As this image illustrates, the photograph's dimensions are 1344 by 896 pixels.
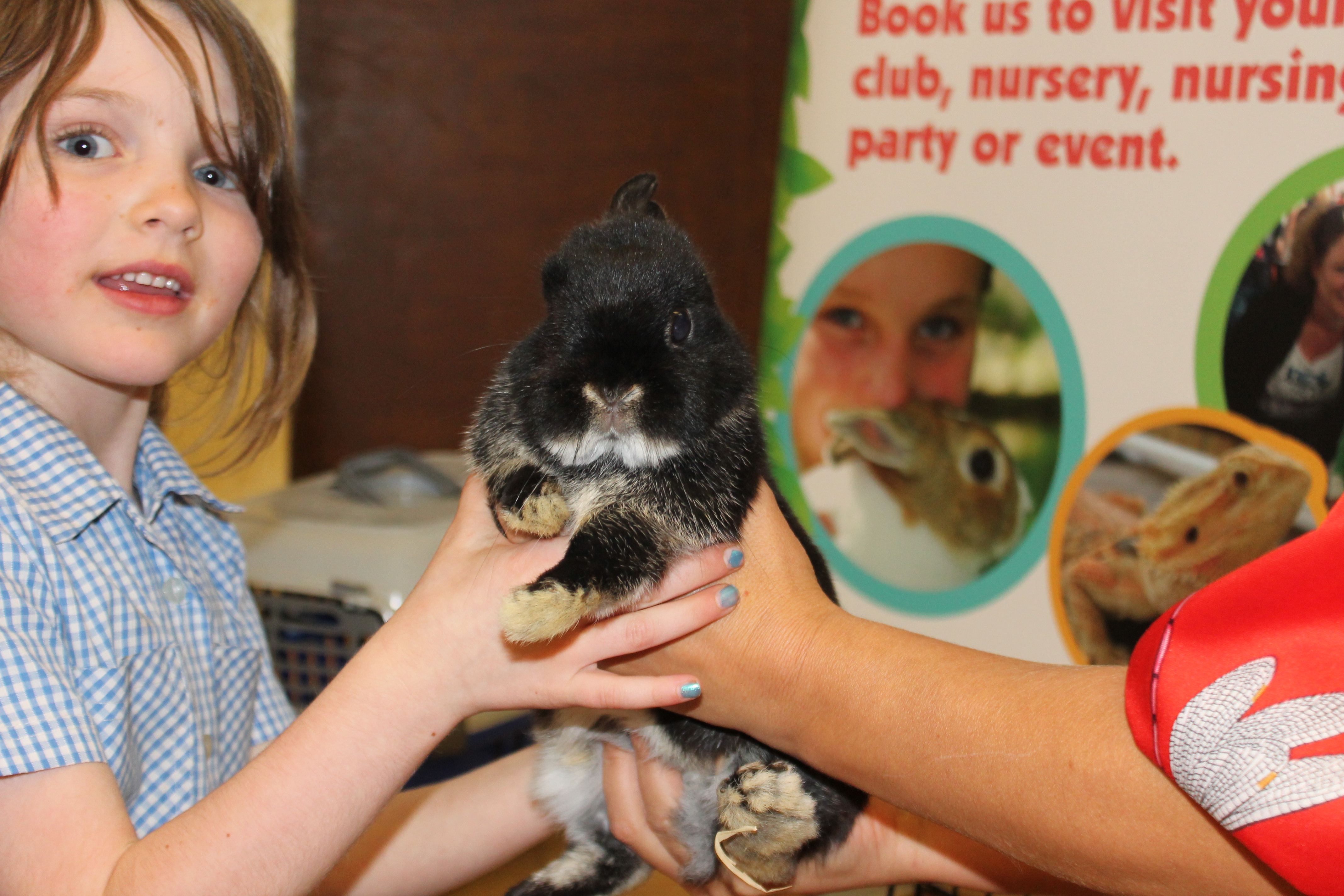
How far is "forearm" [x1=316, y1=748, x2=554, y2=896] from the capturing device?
1.60 metres

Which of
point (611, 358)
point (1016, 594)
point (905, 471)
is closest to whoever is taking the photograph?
point (611, 358)

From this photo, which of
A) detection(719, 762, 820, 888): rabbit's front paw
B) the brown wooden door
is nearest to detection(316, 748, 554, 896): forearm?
detection(719, 762, 820, 888): rabbit's front paw

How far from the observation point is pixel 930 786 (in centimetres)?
106

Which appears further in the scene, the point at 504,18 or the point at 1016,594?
the point at 504,18

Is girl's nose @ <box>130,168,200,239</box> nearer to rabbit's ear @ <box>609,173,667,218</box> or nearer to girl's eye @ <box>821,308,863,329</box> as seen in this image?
rabbit's ear @ <box>609,173,667,218</box>

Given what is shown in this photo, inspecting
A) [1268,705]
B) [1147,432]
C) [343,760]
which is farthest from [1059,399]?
[343,760]

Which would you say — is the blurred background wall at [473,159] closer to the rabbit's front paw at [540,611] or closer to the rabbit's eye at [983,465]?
the rabbit's eye at [983,465]

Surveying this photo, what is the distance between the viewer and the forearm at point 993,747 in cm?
90

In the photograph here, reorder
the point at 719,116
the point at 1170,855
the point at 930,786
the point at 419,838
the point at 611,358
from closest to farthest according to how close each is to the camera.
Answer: the point at 1170,855 < the point at 930,786 < the point at 611,358 < the point at 419,838 < the point at 719,116

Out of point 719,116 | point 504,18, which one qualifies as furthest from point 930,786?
point 504,18

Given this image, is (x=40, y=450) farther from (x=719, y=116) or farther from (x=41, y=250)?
(x=719, y=116)

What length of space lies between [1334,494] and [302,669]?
1.96 m

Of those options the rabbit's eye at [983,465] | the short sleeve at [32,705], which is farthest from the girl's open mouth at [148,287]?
the rabbit's eye at [983,465]

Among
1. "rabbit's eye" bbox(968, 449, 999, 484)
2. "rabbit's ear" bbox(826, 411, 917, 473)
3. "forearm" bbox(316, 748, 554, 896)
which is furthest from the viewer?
"rabbit's ear" bbox(826, 411, 917, 473)
